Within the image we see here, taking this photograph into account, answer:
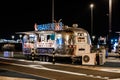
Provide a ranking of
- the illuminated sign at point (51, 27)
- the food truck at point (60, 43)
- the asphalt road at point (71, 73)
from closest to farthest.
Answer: the asphalt road at point (71, 73) < the food truck at point (60, 43) < the illuminated sign at point (51, 27)

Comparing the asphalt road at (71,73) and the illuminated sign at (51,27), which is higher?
the illuminated sign at (51,27)

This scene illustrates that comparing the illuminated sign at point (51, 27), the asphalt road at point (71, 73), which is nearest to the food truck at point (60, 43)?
the illuminated sign at point (51, 27)

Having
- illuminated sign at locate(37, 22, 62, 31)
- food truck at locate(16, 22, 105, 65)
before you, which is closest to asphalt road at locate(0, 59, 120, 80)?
food truck at locate(16, 22, 105, 65)

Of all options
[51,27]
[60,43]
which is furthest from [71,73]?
[51,27]

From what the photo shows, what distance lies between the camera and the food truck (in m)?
28.0

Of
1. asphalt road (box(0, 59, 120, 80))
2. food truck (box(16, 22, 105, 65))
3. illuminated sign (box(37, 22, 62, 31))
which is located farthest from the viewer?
illuminated sign (box(37, 22, 62, 31))

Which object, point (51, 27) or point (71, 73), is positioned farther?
point (51, 27)

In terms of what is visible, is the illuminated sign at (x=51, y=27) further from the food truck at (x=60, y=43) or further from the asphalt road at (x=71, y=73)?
the asphalt road at (x=71, y=73)

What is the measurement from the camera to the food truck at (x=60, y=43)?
28006 millimetres

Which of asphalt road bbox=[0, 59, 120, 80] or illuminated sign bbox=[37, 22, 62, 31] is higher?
illuminated sign bbox=[37, 22, 62, 31]

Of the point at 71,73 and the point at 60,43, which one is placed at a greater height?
the point at 60,43

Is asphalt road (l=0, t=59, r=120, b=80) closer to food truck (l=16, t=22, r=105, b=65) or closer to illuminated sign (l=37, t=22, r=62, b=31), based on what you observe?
food truck (l=16, t=22, r=105, b=65)

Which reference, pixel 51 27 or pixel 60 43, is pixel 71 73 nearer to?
pixel 60 43

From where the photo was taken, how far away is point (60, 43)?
29.6 m
